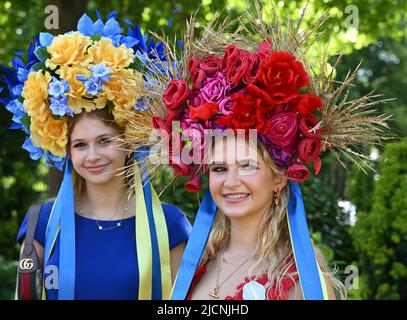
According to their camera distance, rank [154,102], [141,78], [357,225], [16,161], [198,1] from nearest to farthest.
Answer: [154,102]
[141,78]
[357,225]
[198,1]
[16,161]

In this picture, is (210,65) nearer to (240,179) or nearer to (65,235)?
(240,179)

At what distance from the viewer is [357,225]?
202 inches

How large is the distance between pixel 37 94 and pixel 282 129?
4.31 ft

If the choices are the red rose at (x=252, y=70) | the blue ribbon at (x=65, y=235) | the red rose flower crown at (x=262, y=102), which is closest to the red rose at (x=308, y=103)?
the red rose flower crown at (x=262, y=102)

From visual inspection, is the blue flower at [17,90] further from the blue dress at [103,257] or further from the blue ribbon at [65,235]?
the blue dress at [103,257]

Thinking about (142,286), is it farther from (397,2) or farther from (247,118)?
(397,2)

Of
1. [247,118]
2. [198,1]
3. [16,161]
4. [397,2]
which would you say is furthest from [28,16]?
[247,118]

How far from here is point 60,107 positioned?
10.6 feet

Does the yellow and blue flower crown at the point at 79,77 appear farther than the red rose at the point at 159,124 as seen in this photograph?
Yes

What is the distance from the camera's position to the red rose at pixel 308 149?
260cm

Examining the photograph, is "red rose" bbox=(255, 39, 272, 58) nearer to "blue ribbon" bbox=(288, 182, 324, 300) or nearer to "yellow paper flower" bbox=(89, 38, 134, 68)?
"blue ribbon" bbox=(288, 182, 324, 300)

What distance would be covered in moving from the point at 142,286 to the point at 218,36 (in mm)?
1217

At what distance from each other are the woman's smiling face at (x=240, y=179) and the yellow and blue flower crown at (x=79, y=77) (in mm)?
676

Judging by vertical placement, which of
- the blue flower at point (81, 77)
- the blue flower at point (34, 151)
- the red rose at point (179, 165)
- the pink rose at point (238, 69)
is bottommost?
the red rose at point (179, 165)
